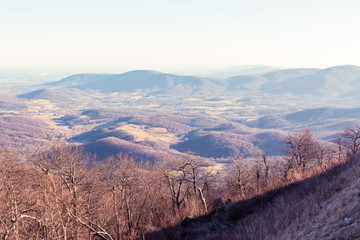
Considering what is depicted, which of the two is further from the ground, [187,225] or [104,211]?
[187,225]

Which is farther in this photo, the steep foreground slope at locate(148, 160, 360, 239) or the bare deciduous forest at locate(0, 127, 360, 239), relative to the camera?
the bare deciduous forest at locate(0, 127, 360, 239)

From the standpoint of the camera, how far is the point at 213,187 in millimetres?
45688

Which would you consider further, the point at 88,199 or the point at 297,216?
the point at 88,199

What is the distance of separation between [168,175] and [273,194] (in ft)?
55.1

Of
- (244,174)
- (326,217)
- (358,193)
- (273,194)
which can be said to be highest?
(358,193)

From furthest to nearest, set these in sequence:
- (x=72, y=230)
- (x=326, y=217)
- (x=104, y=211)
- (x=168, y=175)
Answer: (x=168, y=175) < (x=104, y=211) < (x=72, y=230) < (x=326, y=217)

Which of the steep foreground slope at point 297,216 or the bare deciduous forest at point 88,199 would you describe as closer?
the steep foreground slope at point 297,216

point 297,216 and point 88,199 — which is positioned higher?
point 297,216

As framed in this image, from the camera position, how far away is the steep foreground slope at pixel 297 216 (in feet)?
30.2

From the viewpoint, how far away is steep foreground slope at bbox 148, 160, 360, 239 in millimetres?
9211

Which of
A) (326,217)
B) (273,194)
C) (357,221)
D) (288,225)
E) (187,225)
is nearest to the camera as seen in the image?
(357,221)

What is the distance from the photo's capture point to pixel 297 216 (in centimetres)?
1130

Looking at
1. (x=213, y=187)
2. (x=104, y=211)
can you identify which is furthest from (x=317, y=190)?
(x=213, y=187)

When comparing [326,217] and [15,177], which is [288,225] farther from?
[15,177]
